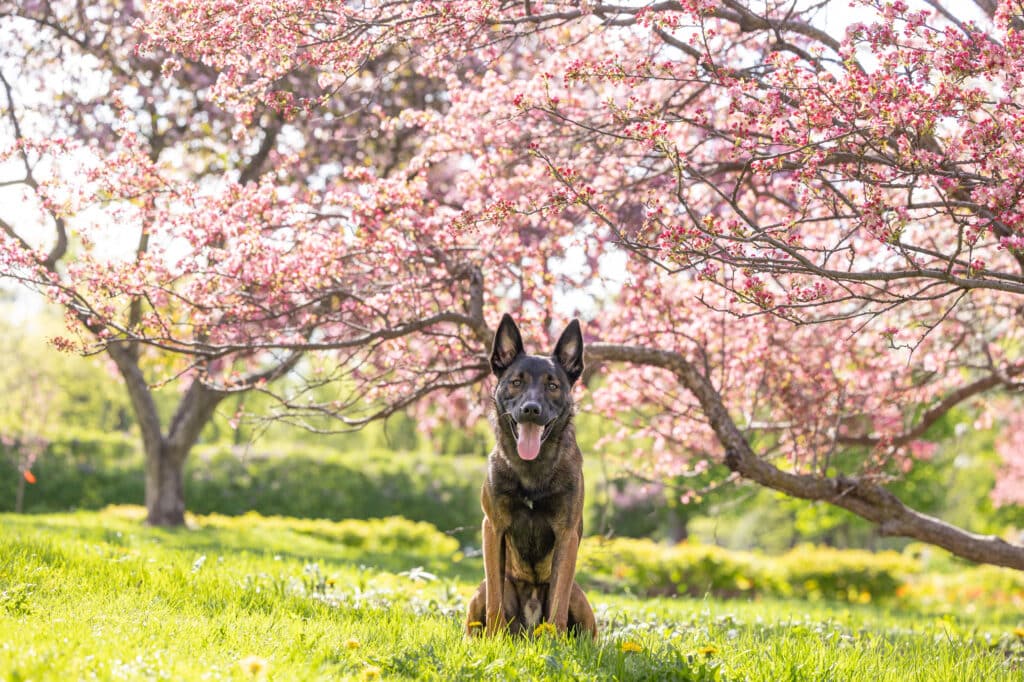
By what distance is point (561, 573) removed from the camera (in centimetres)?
533

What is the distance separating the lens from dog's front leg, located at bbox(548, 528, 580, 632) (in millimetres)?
5336

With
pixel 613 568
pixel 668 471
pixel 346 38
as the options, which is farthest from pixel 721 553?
pixel 346 38

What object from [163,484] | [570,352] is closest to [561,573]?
[570,352]

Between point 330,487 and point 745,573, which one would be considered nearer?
point 745,573

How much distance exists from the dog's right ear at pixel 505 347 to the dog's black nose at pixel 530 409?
52 centimetres

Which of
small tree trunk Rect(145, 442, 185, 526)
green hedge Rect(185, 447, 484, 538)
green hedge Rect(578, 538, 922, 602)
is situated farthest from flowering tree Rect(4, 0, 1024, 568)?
green hedge Rect(185, 447, 484, 538)

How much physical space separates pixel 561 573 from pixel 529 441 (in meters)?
0.82

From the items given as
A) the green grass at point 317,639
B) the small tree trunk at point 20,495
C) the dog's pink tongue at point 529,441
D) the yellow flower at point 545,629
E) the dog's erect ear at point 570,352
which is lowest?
the small tree trunk at point 20,495

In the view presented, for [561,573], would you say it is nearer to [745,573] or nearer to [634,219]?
[634,219]

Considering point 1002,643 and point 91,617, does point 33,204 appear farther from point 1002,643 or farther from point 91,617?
point 1002,643

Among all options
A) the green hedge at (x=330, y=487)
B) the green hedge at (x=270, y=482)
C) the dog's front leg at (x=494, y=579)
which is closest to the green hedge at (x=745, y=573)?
the green hedge at (x=270, y=482)

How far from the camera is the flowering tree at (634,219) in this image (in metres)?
5.44

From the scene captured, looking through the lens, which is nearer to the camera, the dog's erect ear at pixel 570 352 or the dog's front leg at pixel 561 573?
the dog's front leg at pixel 561 573

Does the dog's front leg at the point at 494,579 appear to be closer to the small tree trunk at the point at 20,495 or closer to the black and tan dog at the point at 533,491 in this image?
the black and tan dog at the point at 533,491
